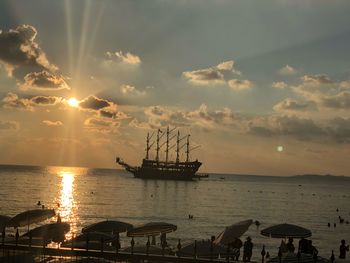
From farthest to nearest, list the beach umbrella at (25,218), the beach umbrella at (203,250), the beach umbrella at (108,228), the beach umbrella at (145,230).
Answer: the beach umbrella at (25,218) → the beach umbrella at (108,228) → the beach umbrella at (145,230) → the beach umbrella at (203,250)

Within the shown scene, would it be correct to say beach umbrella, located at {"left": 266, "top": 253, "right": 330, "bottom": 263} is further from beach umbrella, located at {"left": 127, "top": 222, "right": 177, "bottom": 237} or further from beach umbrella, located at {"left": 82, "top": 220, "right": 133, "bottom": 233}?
beach umbrella, located at {"left": 82, "top": 220, "right": 133, "bottom": 233}

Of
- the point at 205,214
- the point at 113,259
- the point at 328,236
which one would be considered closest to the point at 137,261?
the point at 113,259

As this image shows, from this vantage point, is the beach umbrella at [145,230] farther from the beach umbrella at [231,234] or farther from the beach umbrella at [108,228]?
the beach umbrella at [231,234]

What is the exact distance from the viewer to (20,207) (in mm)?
84562

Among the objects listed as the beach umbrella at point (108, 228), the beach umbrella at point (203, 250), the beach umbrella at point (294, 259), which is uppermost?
the beach umbrella at point (108, 228)

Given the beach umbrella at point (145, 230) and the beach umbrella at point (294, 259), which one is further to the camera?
the beach umbrella at point (145, 230)

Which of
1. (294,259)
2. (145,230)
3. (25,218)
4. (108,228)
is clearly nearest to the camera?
(294,259)

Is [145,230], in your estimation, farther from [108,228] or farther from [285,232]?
[285,232]

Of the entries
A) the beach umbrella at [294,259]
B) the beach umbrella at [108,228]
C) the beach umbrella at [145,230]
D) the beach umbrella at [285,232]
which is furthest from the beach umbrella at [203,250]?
the beach umbrella at [108,228]

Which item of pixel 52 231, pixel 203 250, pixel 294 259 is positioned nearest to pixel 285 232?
pixel 203 250

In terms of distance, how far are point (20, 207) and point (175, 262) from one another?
7297cm

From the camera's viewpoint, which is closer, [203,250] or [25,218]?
[203,250]

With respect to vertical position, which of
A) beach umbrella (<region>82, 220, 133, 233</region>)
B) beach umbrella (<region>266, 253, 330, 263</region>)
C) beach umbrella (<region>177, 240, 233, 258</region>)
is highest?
beach umbrella (<region>82, 220, 133, 233</region>)

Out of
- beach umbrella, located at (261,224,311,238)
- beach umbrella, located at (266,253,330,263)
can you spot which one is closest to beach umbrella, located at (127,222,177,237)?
beach umbrella, located at (261,224,311,238)
